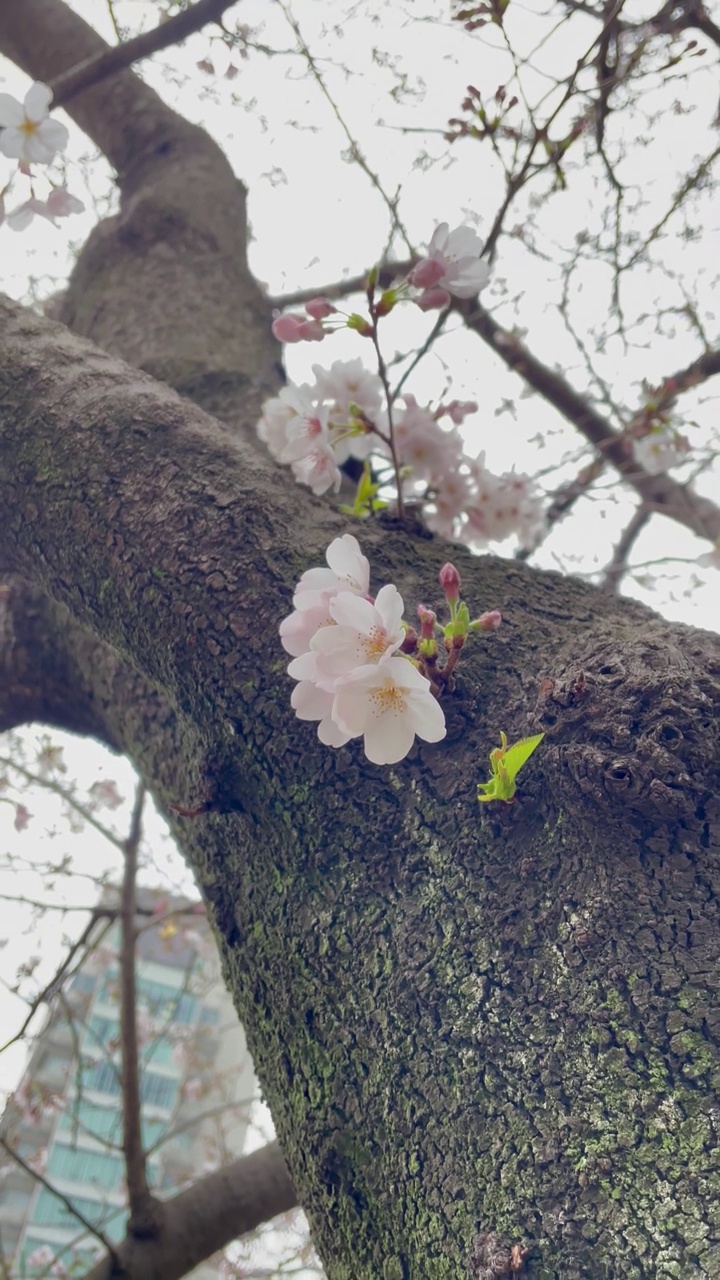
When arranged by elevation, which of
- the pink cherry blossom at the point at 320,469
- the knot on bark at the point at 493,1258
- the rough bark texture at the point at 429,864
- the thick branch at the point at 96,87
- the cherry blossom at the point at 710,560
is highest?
the thick branch at the point at 96,87

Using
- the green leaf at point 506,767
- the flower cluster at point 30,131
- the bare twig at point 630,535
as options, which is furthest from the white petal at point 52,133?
the bare twig at point 630,535

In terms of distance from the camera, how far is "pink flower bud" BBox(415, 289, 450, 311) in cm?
121

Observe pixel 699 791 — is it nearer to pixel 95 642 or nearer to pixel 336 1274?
pixel 336 1274

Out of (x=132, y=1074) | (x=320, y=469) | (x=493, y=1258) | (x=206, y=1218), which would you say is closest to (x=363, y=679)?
(x=493, y=1258)

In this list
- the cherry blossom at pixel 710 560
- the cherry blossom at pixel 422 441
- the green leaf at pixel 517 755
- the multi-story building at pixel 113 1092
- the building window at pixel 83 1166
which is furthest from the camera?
the building window at pixel 83 1166

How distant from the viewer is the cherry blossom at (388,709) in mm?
658

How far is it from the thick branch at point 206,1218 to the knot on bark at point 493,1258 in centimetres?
143

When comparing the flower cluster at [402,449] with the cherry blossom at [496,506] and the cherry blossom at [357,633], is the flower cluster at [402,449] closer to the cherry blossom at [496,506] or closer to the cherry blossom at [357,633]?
the cherry blossom at [496,506]

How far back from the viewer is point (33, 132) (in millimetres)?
1503

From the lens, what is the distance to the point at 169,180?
2207mm

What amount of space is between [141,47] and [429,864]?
1854 millimetres

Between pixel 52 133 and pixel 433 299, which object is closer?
pixel 433 299

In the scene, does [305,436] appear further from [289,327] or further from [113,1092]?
[113,1092]

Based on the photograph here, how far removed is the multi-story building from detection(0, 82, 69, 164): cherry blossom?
1608 millimetres
